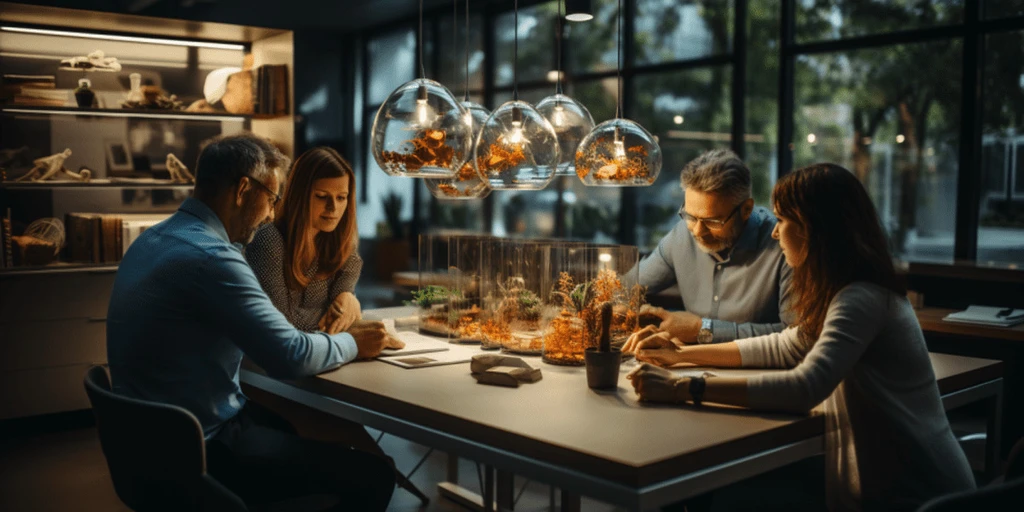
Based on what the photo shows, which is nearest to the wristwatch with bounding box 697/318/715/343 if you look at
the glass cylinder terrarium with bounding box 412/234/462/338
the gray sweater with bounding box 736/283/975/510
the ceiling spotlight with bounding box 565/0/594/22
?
the gray sweater with bounding box 736/283/975/510

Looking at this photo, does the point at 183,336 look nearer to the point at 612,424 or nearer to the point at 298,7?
the point at 612,424

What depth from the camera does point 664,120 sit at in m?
6.41

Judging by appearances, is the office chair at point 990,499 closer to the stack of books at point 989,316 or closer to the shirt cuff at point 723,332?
the shirt cuff at point 723,332

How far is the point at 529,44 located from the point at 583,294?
520cm

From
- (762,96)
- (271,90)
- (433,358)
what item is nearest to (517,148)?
(433,358)

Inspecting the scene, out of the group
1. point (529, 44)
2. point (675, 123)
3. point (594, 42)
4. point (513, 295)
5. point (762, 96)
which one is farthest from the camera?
point (529, 44)

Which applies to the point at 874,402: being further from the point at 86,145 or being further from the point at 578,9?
the point at 86,145

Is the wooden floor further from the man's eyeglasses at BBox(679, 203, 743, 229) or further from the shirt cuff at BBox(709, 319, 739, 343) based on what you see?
the man's eyeglasses at BBox(679, 203, 743, 229)

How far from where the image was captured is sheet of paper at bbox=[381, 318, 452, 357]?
2699 mm

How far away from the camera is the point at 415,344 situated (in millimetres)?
2871

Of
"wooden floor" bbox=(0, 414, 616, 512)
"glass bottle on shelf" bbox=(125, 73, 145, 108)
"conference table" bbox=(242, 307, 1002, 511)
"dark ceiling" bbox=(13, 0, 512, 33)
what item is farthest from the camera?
"dark ceiling" bbox=(13, 0, 512, 33)

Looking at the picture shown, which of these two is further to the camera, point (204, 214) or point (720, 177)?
point (720, 177)

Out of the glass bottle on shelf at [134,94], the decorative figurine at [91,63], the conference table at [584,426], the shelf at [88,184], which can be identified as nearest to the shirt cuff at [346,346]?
the conference table at [584,426]

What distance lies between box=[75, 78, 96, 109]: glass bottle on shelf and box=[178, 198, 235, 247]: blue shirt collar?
134 inches
